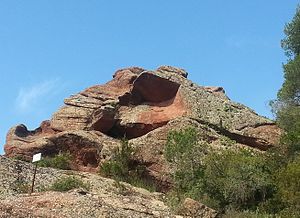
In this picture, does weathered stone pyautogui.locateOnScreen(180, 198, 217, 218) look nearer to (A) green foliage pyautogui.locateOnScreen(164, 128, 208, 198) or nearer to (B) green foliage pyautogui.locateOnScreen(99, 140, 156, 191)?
(A) green foliage pyautogui.locateOnScreen(164, 128, 208, 198)

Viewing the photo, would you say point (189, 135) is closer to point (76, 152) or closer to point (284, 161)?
point (284, 161)

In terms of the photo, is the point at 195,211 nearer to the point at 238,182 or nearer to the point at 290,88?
the point at 238,182

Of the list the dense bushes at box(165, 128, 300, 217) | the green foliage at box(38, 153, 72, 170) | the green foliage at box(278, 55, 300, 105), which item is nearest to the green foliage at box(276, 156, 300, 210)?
the dense bushes at box(165, 128, 300, 217)

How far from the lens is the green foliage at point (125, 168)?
32594 millimetres

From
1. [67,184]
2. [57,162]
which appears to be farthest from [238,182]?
[57,162]

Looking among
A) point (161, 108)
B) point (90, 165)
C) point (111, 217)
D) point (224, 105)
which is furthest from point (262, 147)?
point (111, 217)

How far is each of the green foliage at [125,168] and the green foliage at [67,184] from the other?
20.2 feet

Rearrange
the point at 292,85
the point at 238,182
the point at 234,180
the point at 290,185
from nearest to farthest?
the point at 290,185 → the point at 238,182 → the point at 234,180 → the point at 292,85

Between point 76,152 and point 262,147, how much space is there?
1235cm

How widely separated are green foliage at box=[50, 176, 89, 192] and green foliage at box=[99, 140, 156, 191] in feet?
20.2

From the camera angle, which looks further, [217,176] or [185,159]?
[185,159]

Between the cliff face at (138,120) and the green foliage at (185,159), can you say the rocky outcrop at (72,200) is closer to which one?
the green foliage at (185,159)

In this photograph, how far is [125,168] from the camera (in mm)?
33375

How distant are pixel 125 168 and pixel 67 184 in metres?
8.91
